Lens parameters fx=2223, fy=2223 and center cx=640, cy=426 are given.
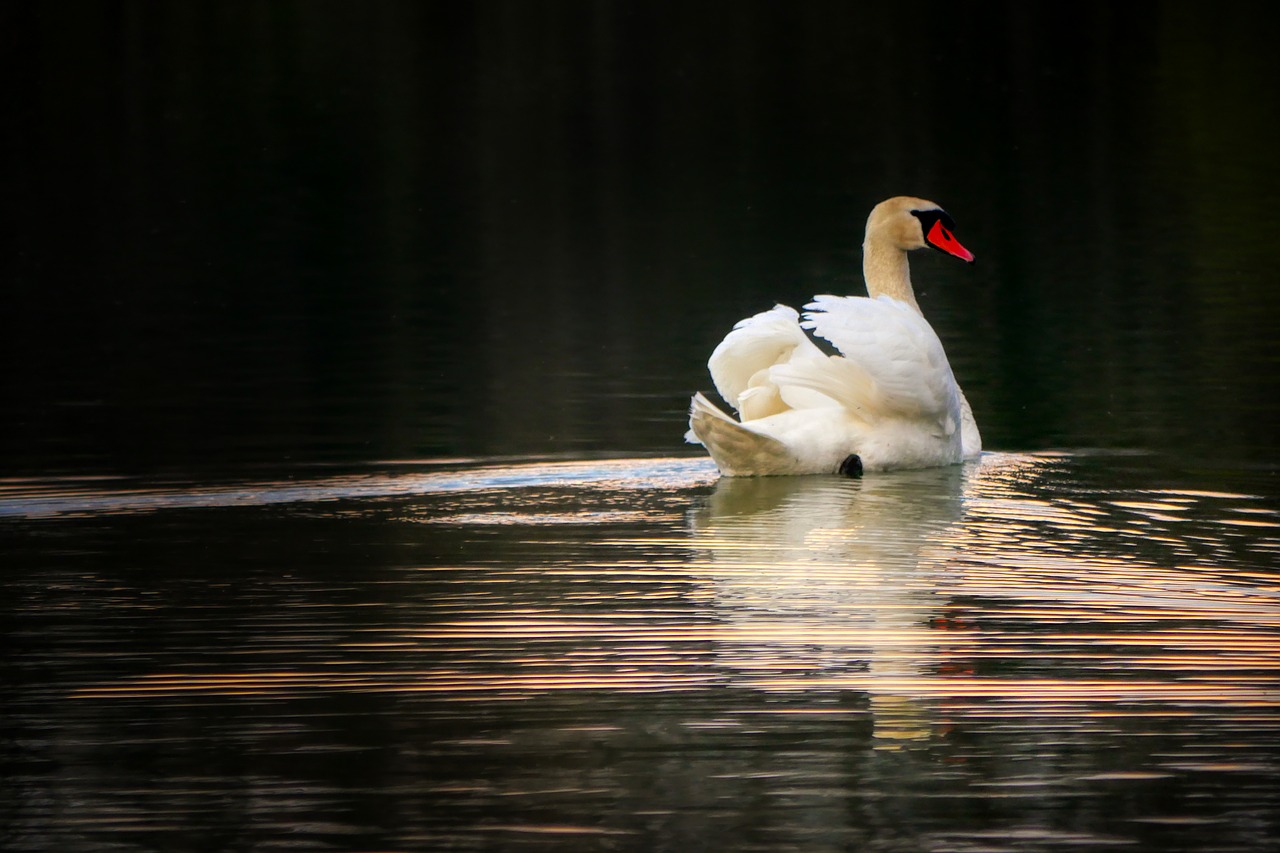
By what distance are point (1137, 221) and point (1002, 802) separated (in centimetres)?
2086

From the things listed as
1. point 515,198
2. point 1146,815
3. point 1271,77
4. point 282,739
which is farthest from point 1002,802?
point 1271,77

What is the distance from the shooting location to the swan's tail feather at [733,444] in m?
10.6

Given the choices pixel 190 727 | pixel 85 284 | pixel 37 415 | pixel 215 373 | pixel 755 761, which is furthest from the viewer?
pixel 85 284

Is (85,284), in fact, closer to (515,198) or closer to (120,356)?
(120,356)

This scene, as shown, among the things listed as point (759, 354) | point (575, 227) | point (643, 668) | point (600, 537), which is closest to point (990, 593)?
point (643, 668)

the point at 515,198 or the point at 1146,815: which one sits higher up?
the point at 515,198

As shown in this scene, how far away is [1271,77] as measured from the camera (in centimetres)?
4469

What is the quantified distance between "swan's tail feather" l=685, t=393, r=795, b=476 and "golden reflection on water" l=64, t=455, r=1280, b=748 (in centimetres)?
16

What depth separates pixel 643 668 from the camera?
7.11 m

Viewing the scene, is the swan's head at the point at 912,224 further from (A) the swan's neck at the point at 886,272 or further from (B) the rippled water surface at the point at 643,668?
(B) the rippled water surface at the point at 643,668

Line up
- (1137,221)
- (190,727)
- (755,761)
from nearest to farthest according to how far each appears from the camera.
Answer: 1. (755,761)
2. (190,727)
3. (1137,221)

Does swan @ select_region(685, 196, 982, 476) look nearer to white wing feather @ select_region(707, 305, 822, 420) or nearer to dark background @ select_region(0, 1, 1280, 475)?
white wing feather @ select_region(707, 305, 822, 420)

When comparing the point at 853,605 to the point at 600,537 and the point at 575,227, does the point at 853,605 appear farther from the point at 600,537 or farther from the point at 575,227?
the point at 575,227

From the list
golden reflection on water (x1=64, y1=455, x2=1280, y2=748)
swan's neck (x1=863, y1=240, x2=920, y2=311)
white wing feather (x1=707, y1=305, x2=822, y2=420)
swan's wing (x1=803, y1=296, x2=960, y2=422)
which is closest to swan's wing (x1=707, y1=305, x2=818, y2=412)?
white wing feather (x1=707, y1=305, x2=822, y2=420)
